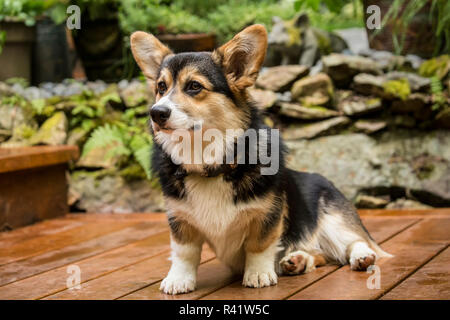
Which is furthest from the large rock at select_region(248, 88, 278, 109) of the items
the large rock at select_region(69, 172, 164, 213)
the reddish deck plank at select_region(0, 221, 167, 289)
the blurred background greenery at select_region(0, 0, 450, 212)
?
the reddish deck plank at select_region(0, 221, 167, 289)

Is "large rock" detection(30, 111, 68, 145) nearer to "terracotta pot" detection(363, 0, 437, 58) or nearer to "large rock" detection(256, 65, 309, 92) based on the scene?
"large rock" detection(256, 65, 309, 92)

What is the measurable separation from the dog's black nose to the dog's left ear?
0.34 m

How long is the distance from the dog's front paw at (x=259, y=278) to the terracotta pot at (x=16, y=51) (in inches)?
156

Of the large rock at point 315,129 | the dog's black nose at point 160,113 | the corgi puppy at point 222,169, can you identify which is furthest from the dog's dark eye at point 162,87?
the large rock at point 315,129

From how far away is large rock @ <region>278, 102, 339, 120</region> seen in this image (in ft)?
14.3

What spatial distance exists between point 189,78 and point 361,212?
1.93m

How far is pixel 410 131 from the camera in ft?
13.9

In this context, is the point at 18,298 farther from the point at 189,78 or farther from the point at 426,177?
the point at 426,177

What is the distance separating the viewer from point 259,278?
6.73 feet

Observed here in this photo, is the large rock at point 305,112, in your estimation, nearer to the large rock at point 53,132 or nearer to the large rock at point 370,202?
the large rock at point 370,202

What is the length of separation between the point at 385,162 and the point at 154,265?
A: 7.75 feet

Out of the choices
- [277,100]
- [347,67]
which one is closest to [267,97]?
[277,100]

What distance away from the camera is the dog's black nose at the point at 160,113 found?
1902mm

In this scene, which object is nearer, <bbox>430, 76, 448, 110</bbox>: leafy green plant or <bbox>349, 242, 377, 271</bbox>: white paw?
<bbox>349, 242, 377, 271</bbox>: white paw
